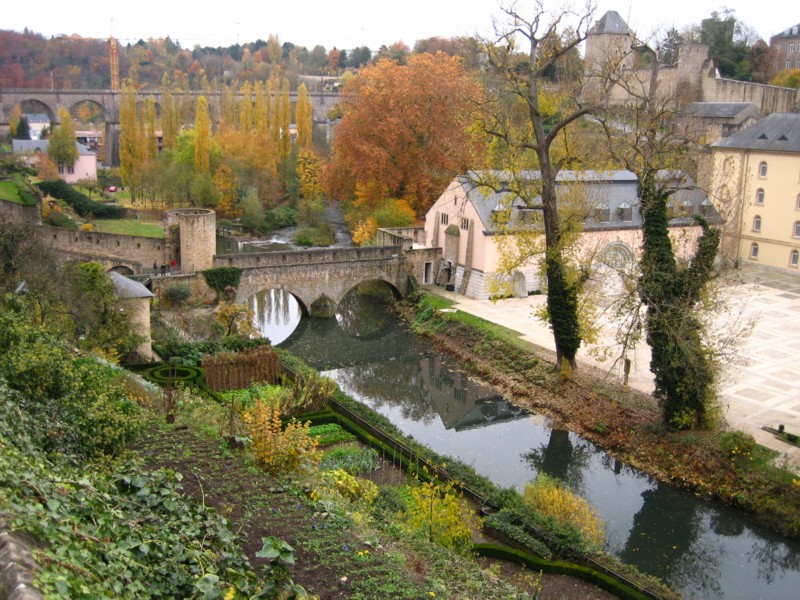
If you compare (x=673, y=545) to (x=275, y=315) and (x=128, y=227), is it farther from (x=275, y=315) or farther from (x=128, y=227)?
(x=128, y=227)

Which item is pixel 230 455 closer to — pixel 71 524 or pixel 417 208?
pixel 71 524

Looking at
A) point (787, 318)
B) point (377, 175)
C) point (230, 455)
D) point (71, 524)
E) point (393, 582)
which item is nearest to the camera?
point (71, 524)

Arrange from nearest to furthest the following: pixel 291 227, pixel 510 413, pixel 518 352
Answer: pixel 510 413 < pixel 518 352 < pixel 291 227

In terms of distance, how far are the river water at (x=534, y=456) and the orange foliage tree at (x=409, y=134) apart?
7.41m

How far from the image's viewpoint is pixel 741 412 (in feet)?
59.6

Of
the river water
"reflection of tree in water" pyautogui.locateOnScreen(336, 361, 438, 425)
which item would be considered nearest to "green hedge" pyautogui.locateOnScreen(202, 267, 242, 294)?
the river water

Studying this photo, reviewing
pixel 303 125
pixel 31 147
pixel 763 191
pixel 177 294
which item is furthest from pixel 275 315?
pixel 31 147

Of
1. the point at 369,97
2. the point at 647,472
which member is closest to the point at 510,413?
the point at 647,472

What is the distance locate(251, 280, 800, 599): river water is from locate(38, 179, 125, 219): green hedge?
1656 cm

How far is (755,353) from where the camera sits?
2216 cm

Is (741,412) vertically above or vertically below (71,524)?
below

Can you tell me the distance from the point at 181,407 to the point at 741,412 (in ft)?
41.0

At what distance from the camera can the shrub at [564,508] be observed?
43.5 ft

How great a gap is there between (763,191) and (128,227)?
97.3ft
